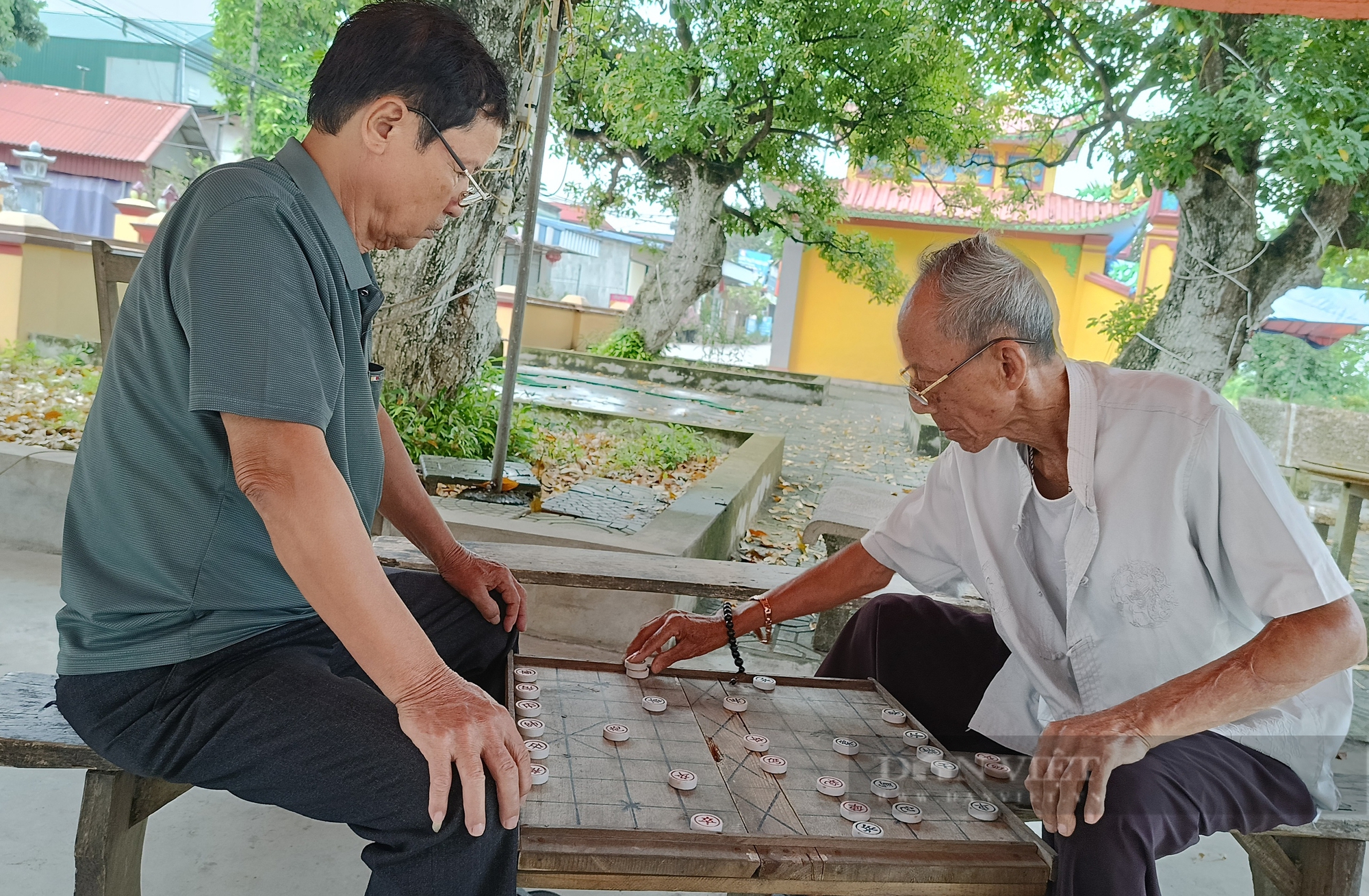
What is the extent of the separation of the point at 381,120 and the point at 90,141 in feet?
86.2

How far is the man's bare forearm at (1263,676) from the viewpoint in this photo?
5.21ft

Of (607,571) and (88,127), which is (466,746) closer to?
(607,571)

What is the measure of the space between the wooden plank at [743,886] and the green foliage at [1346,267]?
33.0ft

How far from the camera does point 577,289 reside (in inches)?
1296

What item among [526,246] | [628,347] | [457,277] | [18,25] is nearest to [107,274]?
[526,246]

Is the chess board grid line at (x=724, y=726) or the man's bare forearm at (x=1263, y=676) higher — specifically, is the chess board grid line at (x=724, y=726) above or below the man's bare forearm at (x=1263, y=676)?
below

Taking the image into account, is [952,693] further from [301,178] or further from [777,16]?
[777,16]

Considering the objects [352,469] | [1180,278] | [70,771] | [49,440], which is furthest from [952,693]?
[1180,278]

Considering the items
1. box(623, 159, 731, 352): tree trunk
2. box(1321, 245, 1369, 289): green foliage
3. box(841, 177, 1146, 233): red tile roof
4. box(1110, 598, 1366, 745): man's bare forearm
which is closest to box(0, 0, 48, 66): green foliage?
box(623, 159, 731, 352): tree trunk

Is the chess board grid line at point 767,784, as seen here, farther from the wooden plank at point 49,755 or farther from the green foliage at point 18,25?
the green foliage at point 18,25

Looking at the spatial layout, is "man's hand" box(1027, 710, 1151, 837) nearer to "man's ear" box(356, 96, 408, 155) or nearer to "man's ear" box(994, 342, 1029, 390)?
"man's ear" box(994, 342, 1029, 390)

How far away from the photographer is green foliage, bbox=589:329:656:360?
1644cm

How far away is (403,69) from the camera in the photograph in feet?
5.11

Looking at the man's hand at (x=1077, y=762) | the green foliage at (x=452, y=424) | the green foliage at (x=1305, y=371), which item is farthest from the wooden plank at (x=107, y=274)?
the green foliage at (x=1305, y=371)
